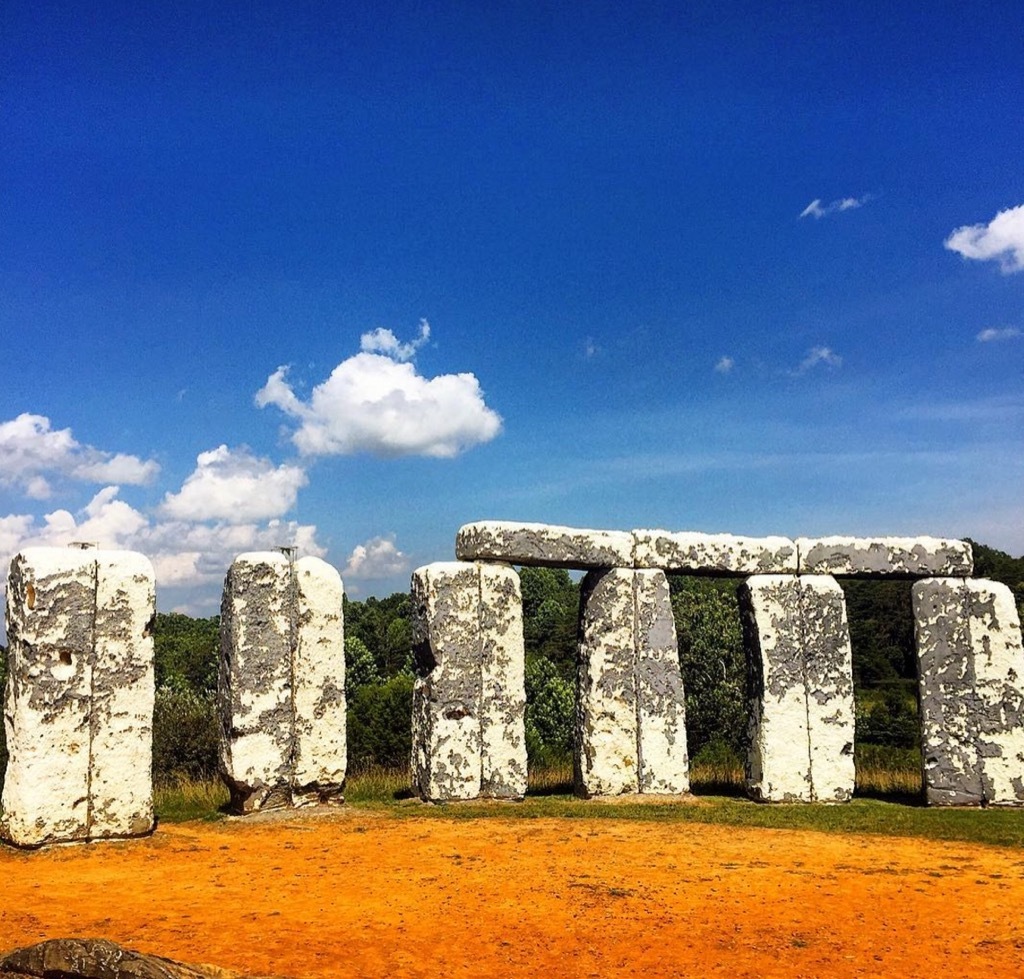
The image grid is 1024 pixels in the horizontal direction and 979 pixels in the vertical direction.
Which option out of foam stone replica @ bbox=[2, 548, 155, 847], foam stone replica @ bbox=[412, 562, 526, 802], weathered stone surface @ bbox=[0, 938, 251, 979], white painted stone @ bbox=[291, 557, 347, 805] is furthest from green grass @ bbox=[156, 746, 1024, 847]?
weathered stone surface @ bbox=[0, 938, 251, 979]

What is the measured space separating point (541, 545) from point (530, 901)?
5165 mm

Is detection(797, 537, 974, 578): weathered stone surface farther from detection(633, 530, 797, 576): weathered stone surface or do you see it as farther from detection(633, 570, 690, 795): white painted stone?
detection(633, 570, 690, 795): white painted stone

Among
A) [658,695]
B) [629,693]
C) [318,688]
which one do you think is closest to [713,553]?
[658,695]

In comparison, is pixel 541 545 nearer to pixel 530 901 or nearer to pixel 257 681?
pixel 257 681

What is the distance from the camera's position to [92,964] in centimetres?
422

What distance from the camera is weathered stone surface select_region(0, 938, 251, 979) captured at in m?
4.12

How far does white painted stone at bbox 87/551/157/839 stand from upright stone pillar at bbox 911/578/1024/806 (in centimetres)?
874

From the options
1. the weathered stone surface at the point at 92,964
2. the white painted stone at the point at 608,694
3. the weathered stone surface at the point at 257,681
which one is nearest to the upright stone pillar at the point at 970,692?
the white painted stone at the point at 608,694

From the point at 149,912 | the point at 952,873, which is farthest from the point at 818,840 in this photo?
the point at 149,912

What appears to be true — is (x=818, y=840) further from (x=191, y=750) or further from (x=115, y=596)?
(x=191, y=750)

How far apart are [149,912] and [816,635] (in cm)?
811

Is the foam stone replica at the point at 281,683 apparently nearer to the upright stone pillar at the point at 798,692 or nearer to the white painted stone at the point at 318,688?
the white painted stone at the point at 318,688

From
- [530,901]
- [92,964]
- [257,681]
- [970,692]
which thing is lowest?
[530,901]

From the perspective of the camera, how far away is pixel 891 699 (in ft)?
77.7
